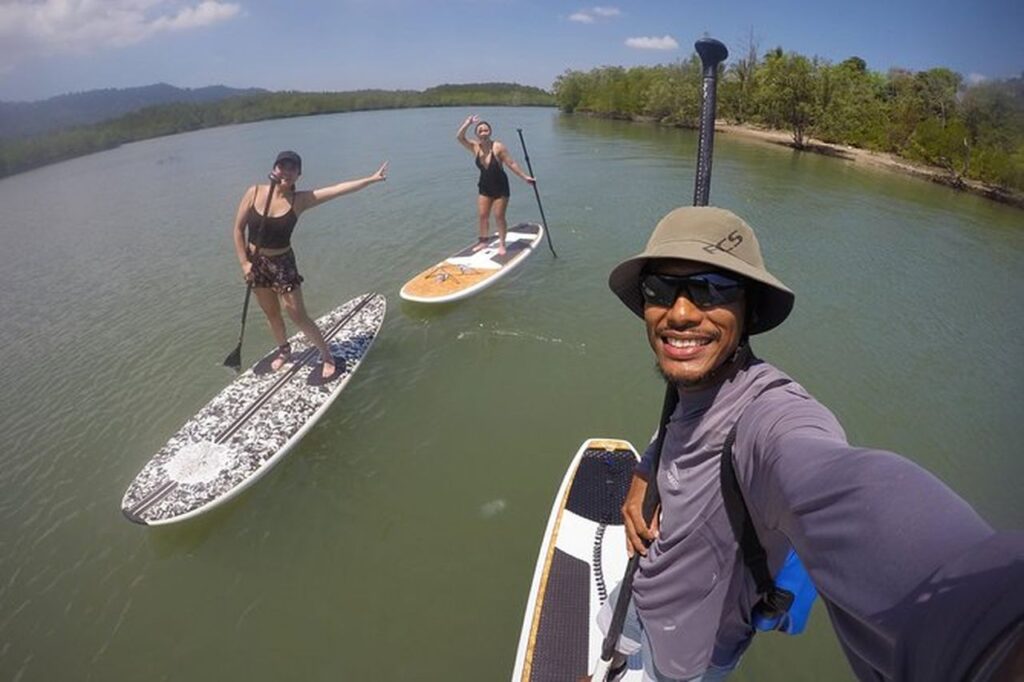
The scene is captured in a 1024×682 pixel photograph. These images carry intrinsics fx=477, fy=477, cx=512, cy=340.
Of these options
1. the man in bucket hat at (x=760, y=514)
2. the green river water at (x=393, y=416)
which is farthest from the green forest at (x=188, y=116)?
the man in bucket hat at (x=760, y=514)

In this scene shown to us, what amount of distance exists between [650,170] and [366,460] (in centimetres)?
2323

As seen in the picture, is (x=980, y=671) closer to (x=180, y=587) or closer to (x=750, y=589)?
(x=750, y=589)

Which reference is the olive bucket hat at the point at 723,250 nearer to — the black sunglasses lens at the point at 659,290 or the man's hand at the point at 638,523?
the black sunglasses lens at the point at 659,290

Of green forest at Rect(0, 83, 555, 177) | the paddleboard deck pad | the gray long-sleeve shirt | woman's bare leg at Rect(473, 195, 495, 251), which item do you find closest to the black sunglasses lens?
the gray long-sleeve shirt

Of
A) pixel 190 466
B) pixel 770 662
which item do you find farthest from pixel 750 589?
pixel 190 466

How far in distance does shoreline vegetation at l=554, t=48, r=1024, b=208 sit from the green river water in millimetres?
4286

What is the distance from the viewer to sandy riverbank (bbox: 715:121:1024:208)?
2234cm

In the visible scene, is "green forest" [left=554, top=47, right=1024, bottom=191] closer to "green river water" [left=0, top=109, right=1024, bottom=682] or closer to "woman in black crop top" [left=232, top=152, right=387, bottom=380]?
"green river water" [left=0, top=109, right=1024, bottom=682]

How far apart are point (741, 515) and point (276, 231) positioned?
631cm

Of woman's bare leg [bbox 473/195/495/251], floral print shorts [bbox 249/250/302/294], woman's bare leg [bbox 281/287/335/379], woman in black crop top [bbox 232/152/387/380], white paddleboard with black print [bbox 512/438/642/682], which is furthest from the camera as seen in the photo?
woman's bare leg [bbox 473/195/495/251]

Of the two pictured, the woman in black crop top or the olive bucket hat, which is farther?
the woman in black crop top

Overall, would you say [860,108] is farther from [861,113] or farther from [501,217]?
[501,217]

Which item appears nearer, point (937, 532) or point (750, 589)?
point (937, 532)

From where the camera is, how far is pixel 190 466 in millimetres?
5859
